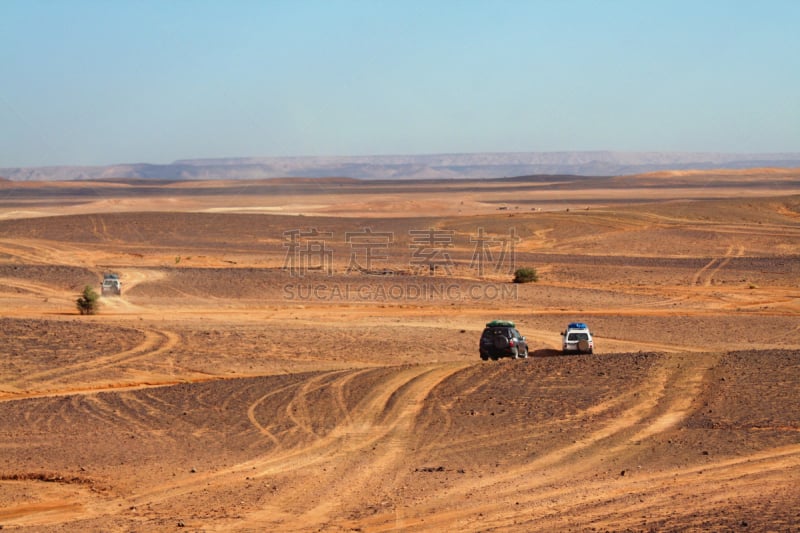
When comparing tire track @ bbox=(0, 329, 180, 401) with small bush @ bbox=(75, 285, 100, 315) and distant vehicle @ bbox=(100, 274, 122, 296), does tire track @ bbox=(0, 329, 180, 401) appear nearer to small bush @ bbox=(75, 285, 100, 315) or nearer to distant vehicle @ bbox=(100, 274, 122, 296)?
small bush @ bbox=(75, 285, 100, 315)

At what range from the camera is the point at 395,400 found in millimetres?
19891

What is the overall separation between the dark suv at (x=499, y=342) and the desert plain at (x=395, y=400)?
1466mm

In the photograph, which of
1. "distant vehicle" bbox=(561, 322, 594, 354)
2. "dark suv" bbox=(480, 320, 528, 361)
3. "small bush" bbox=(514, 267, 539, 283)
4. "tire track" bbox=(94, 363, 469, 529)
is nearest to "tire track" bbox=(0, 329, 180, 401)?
"tire track" bbox=(94, 363, 469, 529)

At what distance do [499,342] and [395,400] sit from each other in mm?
6365

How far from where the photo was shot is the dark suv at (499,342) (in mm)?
25609

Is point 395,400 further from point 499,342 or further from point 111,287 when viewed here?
point 111,287

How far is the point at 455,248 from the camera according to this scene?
63.7 m

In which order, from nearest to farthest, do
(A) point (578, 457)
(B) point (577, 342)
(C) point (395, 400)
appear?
(A) point (578, 457), (C) point (395, 400), (B) point (577, 342)

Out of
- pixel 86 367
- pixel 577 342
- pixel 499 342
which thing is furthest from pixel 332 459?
pixel 577 342

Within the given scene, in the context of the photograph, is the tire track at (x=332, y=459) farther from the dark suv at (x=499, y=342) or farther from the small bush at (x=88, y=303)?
the small bush at (x=88, y=303)

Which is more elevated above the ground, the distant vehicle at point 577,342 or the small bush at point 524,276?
the distant vehicle at point 577,342

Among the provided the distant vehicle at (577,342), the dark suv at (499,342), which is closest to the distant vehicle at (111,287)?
the dark suv at (499,342)

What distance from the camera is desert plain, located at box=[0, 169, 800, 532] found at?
40.5 ft

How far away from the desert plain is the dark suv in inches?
57.7
